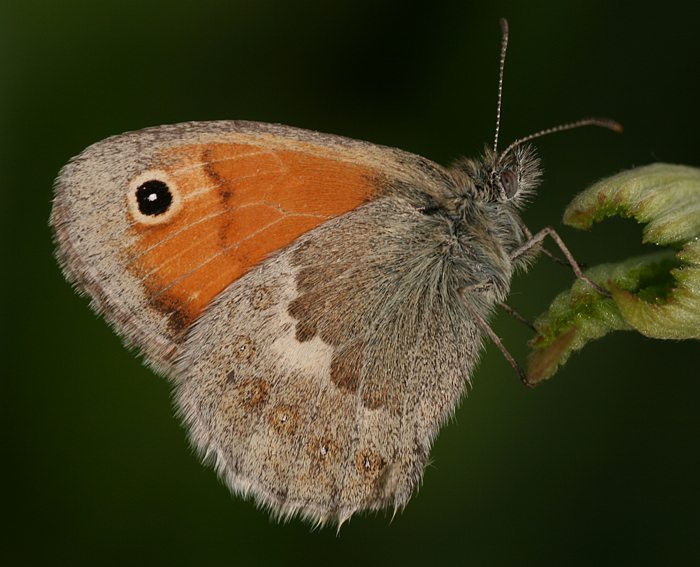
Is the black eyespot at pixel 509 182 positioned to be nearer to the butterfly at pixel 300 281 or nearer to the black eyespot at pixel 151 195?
the butterfly at pixel 300 281

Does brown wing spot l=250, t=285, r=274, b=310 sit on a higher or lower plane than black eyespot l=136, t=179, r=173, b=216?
lower

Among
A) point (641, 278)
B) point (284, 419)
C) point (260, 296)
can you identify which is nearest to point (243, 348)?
point (260, 296)

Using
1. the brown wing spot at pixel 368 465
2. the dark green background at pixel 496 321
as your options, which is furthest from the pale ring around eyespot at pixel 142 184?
the dark green background at pixel 496 321

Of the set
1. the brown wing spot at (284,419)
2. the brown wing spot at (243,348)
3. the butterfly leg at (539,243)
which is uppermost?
the butterfly leg at (539,243)

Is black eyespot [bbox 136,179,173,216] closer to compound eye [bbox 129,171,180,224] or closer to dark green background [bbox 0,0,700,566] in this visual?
compound eye [bbox 129,171,180,224]

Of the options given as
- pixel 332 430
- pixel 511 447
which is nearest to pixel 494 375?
pixel 511 447

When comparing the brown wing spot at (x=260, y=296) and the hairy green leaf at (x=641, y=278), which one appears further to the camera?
the brown wing spot at (x=260, y=296)

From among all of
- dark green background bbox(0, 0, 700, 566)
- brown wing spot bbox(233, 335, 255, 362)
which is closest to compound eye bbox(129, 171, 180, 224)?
brown wing spot bbox(233, 335, 255, 362)

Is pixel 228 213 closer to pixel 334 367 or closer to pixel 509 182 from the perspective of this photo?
pixel 334 367
